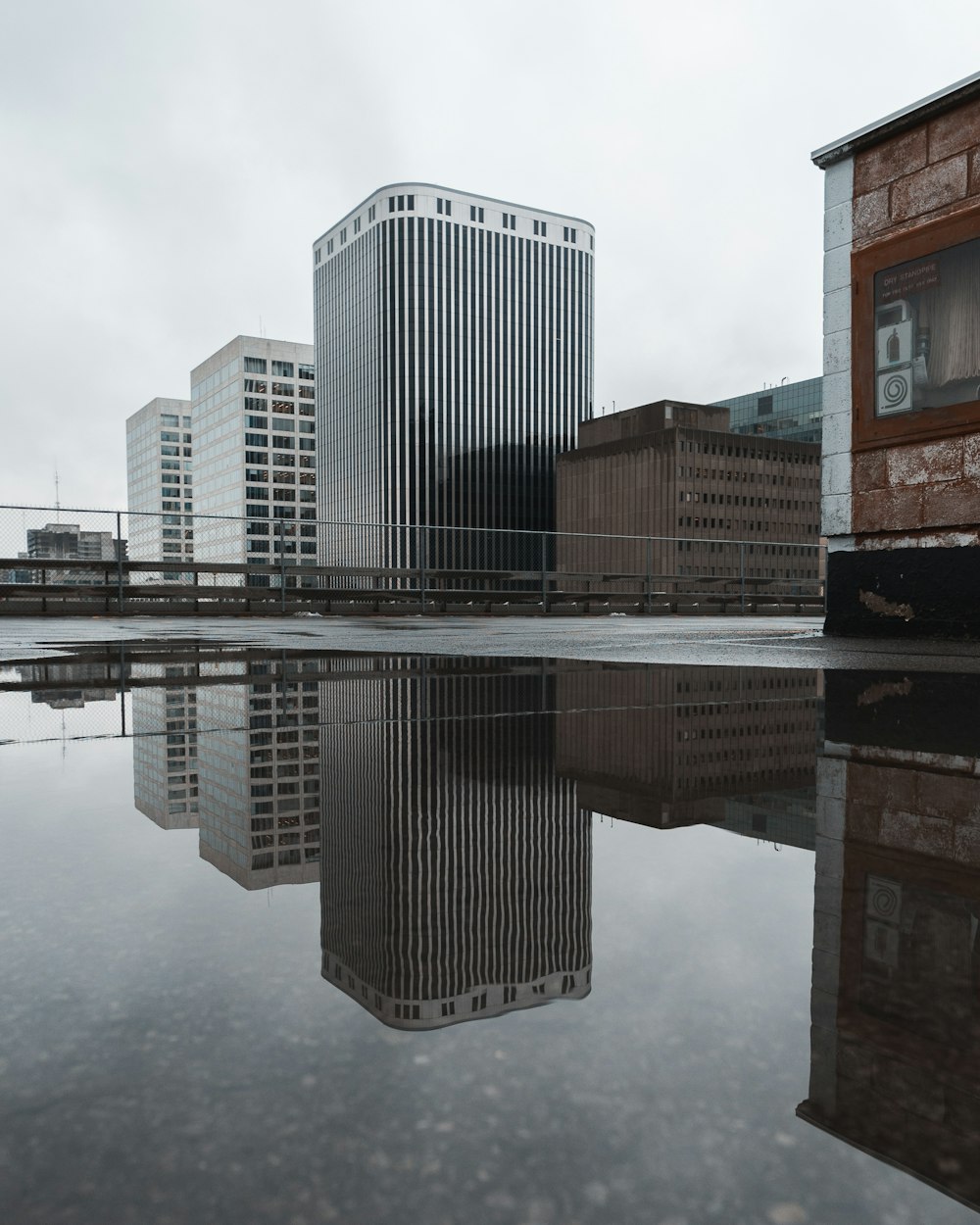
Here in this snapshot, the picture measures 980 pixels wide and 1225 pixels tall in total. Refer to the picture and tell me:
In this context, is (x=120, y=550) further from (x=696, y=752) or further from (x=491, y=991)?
(x=491, y=991)

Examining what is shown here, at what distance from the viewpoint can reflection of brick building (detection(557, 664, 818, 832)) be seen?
1861 millimetres

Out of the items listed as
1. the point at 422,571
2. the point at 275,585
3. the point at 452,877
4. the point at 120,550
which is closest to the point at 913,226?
the point at 452,877

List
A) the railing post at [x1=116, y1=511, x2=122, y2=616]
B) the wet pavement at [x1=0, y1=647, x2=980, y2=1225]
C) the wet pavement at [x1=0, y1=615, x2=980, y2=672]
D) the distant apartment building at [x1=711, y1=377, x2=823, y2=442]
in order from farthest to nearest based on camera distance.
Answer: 1. the distant apartment building at [x1=711, y1=377, x2=823, y2=442]
2. the railing post at [x1=116, y1=511, x2=122, y2=616]
3. the wet pavement at [x1=0, y1=615, x2=980, y2=672]
4. the wet pavement at [x1=0, y1=647, x2=980, y2=1225]

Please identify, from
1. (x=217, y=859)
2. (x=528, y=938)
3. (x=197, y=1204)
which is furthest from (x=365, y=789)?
(x=197, y=1204)

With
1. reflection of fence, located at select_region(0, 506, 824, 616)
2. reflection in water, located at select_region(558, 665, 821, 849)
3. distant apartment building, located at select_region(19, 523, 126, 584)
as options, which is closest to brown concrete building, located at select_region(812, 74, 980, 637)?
reflection in water, located at select_region(558, 665, 821, 849)

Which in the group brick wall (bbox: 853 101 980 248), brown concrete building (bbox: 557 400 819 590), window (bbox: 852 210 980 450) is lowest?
window (bbox: 852 210 980 450)

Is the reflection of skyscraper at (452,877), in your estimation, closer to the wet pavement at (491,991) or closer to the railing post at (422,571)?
the wet pavement at (491,991)

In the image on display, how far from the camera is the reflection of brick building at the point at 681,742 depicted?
186 centimetres

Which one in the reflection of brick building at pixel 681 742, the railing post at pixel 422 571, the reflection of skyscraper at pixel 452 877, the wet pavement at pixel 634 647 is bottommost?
the wet pavement at pixel 634 647

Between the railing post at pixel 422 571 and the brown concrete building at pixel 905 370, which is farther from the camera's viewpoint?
the railing post at pixel 422 571

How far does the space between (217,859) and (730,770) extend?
1.25 meters

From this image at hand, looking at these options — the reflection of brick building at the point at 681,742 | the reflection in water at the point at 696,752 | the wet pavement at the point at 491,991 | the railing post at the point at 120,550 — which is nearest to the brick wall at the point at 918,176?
the reflection of brick building at the point at 681,742

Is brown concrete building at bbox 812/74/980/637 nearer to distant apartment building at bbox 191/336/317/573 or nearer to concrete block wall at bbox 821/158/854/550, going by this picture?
concrete block wall at bbox 821/158/854/550

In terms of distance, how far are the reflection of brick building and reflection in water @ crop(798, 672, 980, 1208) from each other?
0.76 ft
